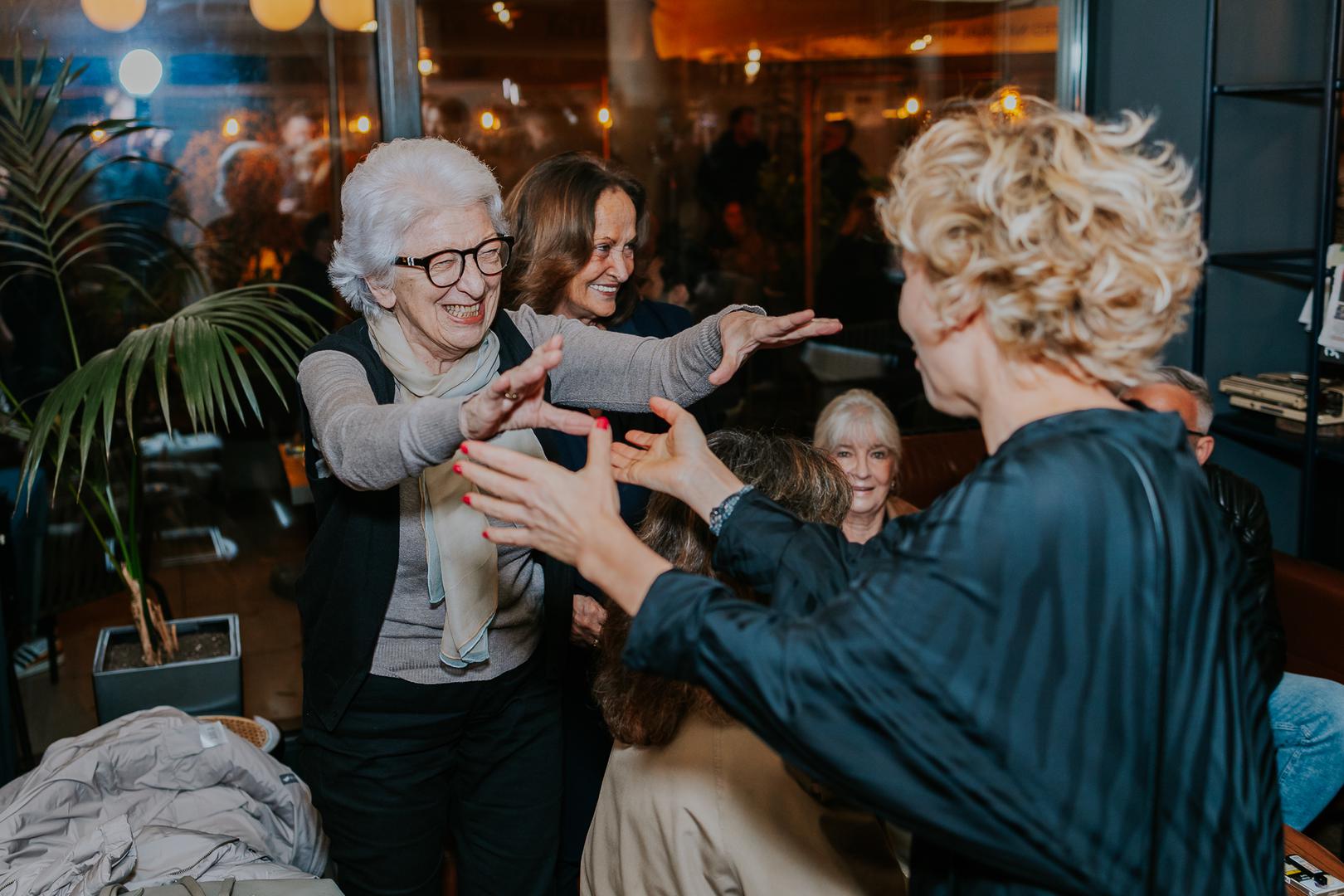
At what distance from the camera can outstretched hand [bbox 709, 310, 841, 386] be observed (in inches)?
71.9

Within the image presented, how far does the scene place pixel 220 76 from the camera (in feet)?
11.6

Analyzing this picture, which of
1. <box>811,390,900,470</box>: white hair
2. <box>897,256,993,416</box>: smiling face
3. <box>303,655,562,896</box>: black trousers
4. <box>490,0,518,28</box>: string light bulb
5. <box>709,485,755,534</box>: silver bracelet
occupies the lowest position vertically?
<box>303,655,562,896</box>: black trousers

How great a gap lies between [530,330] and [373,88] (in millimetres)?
1793

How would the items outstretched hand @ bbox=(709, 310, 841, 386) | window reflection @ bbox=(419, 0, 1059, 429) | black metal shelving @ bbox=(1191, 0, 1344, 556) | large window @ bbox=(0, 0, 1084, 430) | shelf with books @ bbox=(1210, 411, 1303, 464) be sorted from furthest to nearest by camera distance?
window reflection @ bbox=(419, 0, 1059, 429)
shelf with books @ bbox=(1210, 411, 1303, 464)
large window @ bbox=(0, 0, 1084, 430)
black metal shelving @ bbox=(1191, 0, 1344, 556)
outstretched hand @ bbox=(709, 310, 841, 386)

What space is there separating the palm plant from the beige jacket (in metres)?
1.13

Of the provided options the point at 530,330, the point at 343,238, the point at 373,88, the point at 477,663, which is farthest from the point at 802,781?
the point at 373,88

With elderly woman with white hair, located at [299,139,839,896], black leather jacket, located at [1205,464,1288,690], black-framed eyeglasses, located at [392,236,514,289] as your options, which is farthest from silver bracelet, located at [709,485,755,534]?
black leather jacket, located at [1205,464,1288,690]

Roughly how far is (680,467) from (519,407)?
24cm

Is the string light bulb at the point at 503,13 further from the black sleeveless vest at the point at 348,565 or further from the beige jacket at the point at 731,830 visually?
the beige jacket at the point at 731,830

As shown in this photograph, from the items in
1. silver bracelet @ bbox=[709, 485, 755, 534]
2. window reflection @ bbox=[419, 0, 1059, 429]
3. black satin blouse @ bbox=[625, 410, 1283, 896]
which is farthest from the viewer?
window reflection @ bbox=[419, 0, 1059, 429]

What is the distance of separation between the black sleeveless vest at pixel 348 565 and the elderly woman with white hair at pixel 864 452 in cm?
140

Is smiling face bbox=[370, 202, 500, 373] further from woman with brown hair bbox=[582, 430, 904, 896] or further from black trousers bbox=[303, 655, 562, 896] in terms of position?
black trousers bbox=[303, 655, 562, 896]

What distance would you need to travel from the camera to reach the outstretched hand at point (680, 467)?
59.3 inches

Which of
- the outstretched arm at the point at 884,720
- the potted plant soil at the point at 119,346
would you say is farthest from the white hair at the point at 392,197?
the outstretched arm at the point at 884,720
